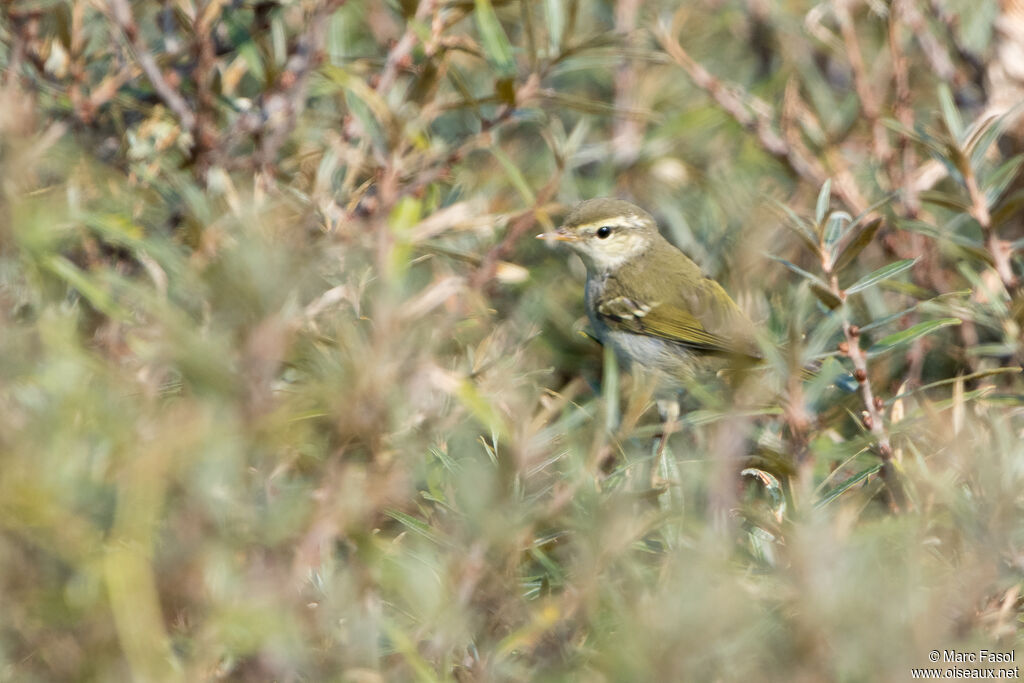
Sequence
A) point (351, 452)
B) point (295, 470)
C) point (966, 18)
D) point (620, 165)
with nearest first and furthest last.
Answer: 1. point (351, 452)
2. point (295, 470)
3. point (966, 18)
4. point (620, 165)

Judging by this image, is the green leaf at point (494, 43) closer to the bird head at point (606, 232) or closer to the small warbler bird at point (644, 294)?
the bird head at point (606, 232)

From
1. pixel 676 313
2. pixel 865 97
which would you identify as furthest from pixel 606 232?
pixel 865 97

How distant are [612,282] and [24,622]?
→ 334cm

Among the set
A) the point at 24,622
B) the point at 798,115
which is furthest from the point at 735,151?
the point at 24,622

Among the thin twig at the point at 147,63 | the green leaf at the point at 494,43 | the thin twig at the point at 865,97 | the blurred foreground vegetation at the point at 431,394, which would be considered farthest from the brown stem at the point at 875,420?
the thin twig at the point at 147,63

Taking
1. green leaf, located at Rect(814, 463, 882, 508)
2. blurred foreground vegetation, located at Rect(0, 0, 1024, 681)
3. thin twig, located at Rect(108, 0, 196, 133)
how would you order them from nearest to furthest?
blurred foreground vegetation, located at Rect(0, 0, 1024, 681) → green leaf, located at Rect(814, 463, 882, 508) → thin twig, located at Rect(108, 0, 196, 133)

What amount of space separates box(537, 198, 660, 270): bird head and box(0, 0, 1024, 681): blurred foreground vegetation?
8.7 inches

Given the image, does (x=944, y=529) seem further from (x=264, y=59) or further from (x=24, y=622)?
(x=264, y=59)

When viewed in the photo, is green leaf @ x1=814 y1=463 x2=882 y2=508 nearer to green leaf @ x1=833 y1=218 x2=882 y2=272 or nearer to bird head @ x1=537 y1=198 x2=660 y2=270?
green leaf @ x1=833 y1=218 x2=882 y2=272

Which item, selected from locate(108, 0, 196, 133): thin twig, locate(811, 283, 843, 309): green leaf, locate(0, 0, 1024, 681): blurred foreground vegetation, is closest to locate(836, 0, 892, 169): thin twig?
locate(0, 0, 1024, 681): blurred foreground vegetation

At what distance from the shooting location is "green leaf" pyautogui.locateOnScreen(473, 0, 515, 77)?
264 centimetres

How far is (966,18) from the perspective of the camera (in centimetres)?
318

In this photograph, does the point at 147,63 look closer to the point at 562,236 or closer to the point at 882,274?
the point at 562,236

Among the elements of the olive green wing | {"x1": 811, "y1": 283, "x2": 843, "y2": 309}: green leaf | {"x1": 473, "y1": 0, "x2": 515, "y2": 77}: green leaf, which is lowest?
the olive green wing
